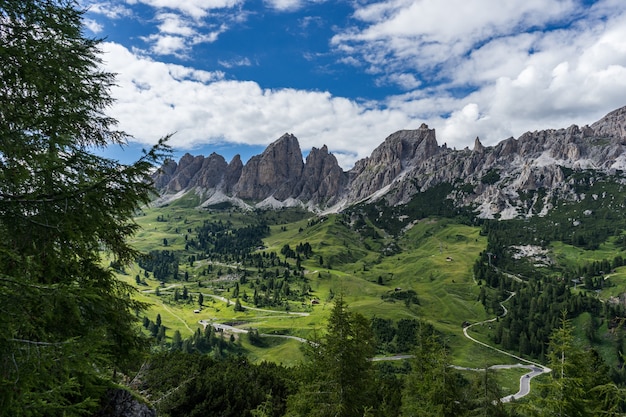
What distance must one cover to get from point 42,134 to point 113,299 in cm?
633

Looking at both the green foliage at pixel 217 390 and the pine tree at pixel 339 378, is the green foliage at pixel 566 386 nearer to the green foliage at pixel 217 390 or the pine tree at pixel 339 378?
the pine tree at pixel 339 378

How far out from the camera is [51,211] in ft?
30.4

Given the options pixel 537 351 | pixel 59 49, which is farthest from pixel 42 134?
pixel 537 351

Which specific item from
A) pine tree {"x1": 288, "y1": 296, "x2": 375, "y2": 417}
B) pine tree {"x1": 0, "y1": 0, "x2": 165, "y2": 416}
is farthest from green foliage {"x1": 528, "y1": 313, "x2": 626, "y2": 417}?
pine tree {"x1": 0, "y1": 0, "x2": 165, "y2": 416}

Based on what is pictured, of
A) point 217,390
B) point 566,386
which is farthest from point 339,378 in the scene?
point 217,390

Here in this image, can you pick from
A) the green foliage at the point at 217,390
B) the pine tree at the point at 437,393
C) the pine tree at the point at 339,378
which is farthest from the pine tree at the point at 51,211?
the pine tree at the point at 437,393

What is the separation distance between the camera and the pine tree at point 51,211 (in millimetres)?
6832

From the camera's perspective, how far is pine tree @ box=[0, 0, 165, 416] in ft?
22.4

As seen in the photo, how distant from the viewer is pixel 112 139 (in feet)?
48.7

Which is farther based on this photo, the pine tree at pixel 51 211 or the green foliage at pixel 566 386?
the green foliage at pixel 566 386

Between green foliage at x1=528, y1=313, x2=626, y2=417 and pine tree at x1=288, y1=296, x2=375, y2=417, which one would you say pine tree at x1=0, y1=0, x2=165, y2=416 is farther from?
green foliage at x1=528, y1=313, x2=626, y2=417

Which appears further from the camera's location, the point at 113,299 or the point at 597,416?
the point at 597,416

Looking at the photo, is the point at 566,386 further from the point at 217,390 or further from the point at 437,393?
the point at 217,390

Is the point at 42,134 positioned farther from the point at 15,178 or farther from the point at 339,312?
the point at 339,312
